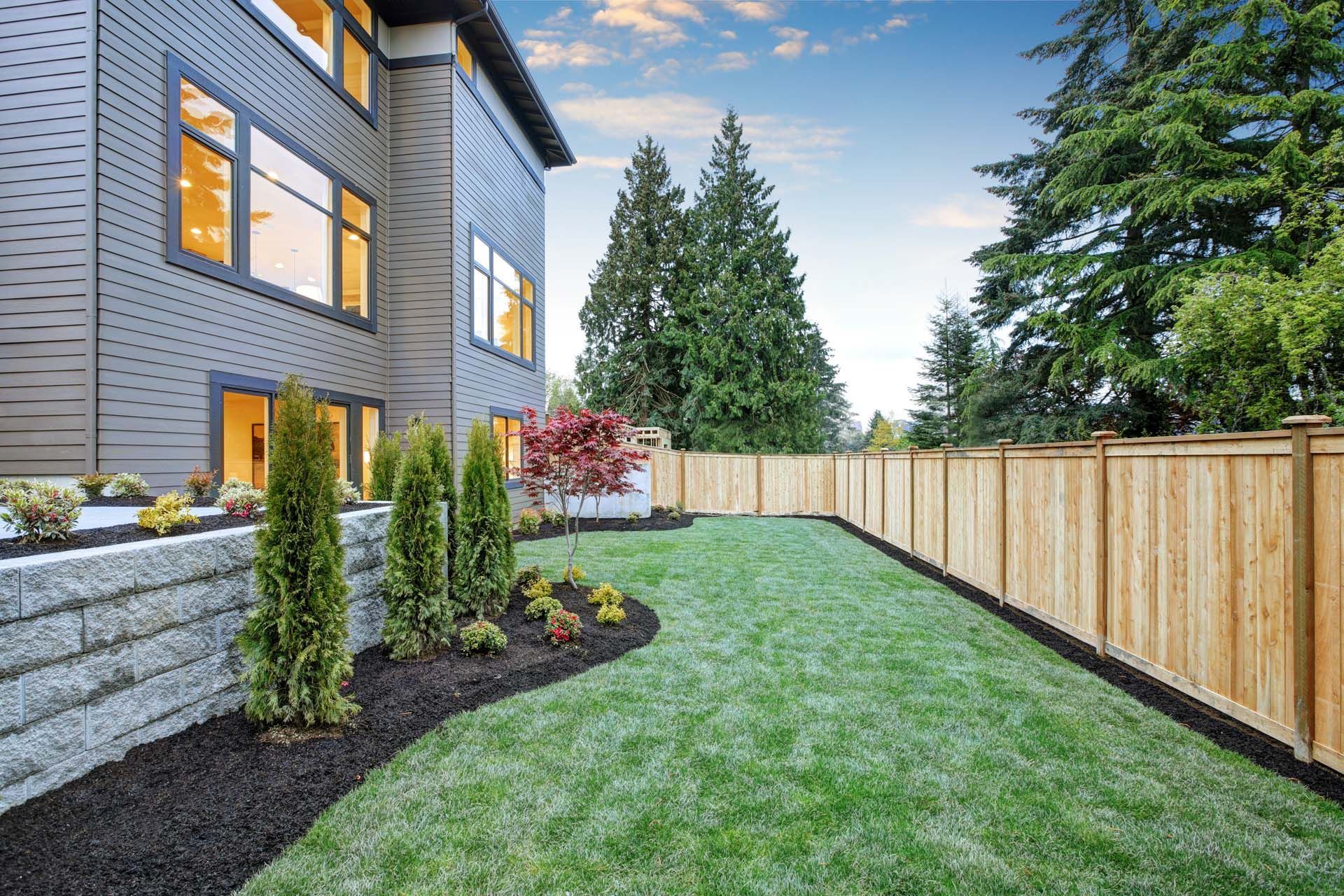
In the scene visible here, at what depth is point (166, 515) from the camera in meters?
3.01

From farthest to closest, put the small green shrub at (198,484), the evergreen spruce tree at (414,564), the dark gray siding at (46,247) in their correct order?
the small green shrub at (198,484) < the dark gray siding at (46,247) < the evergreen spruce tree at (414,564)

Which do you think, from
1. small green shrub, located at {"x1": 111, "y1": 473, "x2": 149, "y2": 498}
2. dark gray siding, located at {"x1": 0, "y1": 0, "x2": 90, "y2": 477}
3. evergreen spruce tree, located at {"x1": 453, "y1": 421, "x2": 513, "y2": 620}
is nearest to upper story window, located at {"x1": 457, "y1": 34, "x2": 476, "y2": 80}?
dark gray siding, located at {"x1": 0, "y1": 0, "x2": 90, "y2": 477}

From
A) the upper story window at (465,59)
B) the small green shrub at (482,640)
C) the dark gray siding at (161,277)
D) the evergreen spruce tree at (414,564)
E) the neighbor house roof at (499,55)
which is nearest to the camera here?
the evergreen spruce tree at (414,564)

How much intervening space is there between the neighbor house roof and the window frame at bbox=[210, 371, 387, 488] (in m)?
5.53

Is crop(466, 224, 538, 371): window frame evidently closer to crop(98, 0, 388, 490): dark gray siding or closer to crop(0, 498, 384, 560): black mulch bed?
crop(98, 0, 388, 490): dark gray siding

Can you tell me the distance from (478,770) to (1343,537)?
4.03 meters

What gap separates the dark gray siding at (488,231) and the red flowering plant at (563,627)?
457 cm

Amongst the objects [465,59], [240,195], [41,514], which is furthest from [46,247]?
[465,59]

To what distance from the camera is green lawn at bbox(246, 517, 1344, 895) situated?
203 centimetres

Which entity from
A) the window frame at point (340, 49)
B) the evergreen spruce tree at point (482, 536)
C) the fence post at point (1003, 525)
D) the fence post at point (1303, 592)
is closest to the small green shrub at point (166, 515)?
the evergreen spruce tree at point (482, 536)

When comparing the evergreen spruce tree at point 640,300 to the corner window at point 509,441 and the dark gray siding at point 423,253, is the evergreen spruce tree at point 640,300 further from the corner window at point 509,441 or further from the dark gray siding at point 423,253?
the dark gray siding at point 423,253

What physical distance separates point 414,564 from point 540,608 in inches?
51.7

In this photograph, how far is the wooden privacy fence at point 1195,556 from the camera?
266 centimetres

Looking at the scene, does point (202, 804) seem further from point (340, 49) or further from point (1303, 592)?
point (340, 49)
